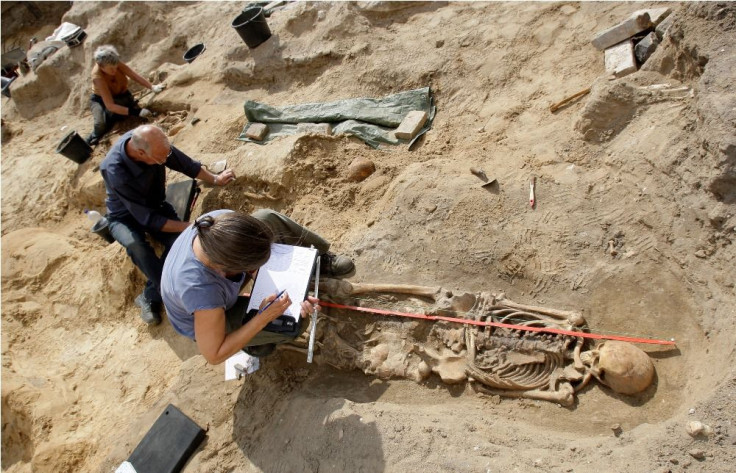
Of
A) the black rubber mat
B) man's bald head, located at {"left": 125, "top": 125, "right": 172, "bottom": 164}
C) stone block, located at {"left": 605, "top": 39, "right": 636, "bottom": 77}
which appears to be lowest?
the black rubber mat

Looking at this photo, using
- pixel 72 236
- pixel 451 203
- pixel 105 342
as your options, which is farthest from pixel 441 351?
pixel 72 236

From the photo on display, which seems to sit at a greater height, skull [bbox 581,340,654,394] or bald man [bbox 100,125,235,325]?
bald man [bbox 100,125,235,325]

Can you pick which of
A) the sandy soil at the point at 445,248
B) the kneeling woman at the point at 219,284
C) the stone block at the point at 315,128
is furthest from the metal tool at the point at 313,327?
the stone block at the point at 315,128

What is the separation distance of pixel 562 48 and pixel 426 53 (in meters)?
1.40

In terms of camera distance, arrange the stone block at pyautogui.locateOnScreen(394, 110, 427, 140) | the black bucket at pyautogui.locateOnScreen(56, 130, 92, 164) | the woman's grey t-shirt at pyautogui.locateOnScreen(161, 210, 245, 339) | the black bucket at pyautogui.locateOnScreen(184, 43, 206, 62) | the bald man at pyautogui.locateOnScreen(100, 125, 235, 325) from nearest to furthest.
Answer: the woman's grey t-shirt at pyautogui.locateOnScreen(161, 210, 245, 339) < the bald man at pyautogui.locateOnScreen(100, 125, 235, 325) < the stone block at pyautogui.locateOnScreen(394, 110, 427, 140) < the black bucket at pyautogui.locateOnScreen(56, 130, 92, 164) < the black bucket at pyautogui.locateOnScreen(184, 43, 206, 62)

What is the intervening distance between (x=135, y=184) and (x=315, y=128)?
1.86 m

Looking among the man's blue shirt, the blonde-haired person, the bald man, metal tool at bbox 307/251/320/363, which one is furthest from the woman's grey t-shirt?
the blonde-haired person

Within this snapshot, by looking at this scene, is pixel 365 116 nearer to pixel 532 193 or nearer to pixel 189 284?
pixel 532 193

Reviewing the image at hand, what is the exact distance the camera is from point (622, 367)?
2580 mm

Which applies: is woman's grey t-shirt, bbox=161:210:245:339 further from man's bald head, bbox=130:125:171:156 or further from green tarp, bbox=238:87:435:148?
green tarp, bbox=238:87:435:148

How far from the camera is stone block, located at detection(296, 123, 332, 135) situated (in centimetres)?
490

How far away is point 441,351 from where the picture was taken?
10.3 feet

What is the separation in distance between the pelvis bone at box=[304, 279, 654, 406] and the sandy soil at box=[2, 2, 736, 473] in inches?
2.1

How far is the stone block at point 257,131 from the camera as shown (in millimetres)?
5254
